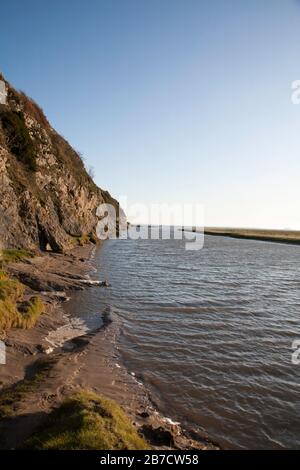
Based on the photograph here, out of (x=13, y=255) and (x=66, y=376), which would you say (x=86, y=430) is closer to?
(x=66, y=376)

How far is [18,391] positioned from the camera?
31.3ft

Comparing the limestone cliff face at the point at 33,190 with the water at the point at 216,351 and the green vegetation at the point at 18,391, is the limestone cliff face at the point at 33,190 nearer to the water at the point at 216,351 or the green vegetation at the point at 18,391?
the water at the point at 216,351

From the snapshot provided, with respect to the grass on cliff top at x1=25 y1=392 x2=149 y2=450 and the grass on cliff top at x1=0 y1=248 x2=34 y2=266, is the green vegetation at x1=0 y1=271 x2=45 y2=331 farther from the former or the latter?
the grass on cliff top at x1=0 y1=248 x2=34 y2=266

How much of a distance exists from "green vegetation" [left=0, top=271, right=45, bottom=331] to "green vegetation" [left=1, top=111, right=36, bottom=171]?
27.4 m

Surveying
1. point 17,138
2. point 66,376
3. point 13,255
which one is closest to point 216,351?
point 66,376

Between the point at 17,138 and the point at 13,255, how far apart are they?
19.3m

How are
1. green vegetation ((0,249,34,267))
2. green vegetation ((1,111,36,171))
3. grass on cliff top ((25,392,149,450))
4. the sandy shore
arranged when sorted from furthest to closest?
green vegetation ((1,111,36,171)), green vegetation ((0,249,34,267)), the sandy shore, grass on cliff top ((25,392,149,450))

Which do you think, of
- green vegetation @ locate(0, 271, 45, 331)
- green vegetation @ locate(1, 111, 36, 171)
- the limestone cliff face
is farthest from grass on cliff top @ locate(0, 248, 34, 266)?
green vegetation @ locate(1, 111, 36, 171)

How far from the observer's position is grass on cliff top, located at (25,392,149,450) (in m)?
6.37

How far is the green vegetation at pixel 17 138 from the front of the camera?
39.7m

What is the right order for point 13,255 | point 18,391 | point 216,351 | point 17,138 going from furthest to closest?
point 17,138 → point 13,255 → point 216,351 → point 18,391
